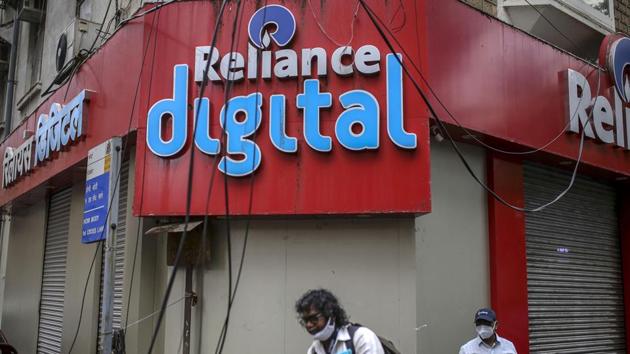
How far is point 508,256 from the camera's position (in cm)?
659

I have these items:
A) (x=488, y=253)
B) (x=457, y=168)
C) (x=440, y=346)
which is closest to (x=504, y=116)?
(x=457, y=168)

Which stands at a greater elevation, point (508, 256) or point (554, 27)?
point (554, 27)

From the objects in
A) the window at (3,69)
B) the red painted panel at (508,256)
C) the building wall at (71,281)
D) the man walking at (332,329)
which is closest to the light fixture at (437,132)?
the red painted panel at (508,256)

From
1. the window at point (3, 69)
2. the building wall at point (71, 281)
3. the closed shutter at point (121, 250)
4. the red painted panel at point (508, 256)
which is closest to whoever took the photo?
the red painted panel at point (508, 256)

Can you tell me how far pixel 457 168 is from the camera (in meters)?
6.36

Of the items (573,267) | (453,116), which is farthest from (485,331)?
(573,267)

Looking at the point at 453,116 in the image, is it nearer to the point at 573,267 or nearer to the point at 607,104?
the point at 607,104

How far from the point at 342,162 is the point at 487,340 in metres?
1.99

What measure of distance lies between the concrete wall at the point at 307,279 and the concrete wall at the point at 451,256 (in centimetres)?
19

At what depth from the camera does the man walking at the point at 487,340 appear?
537cm

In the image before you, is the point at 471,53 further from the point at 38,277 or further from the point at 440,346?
the point at 38,277

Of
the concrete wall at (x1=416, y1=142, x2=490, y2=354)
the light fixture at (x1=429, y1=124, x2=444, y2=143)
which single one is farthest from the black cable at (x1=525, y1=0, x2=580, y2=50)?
the light fixture at (x1=429, y1=124, x2=444, y2=143)

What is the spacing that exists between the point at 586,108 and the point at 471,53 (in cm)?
213

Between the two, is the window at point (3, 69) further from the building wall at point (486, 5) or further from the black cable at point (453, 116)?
the black cable at point (453, 116)
